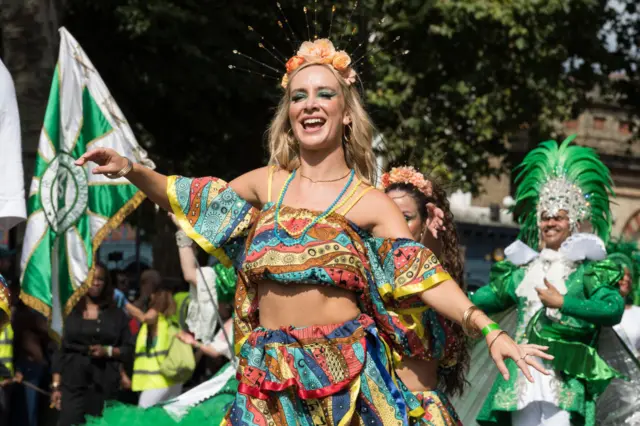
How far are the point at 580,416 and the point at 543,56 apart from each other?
11.2m

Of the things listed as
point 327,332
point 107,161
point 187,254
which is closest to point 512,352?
point 327,332

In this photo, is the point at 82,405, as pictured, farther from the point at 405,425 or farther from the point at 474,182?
the point at 474,182

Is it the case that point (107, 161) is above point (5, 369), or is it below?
above

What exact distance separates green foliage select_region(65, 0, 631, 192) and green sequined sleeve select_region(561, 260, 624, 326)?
456cm

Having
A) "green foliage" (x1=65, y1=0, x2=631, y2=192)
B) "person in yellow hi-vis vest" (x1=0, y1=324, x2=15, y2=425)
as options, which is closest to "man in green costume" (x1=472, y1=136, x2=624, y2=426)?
"person in yellow hi-vis vest" (x1=0, y1=324, x2=15, y2=425)

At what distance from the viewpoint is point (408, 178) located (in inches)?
262

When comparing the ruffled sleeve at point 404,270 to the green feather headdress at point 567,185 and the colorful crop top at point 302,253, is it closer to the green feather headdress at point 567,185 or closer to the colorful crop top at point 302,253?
the colorful crop top at point 302,253

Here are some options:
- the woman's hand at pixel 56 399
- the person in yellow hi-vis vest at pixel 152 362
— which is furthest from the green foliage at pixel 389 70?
the woman's hand at pixel 56 399

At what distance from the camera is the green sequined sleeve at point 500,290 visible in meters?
7.81

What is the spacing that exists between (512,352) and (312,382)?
2.46ft

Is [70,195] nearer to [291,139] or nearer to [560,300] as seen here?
[560,300]

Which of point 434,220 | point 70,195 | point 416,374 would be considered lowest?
point 416,374

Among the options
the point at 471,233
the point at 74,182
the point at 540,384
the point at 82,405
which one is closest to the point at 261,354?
the point at 540,384

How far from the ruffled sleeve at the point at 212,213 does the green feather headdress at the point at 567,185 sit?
3191 millimetres
